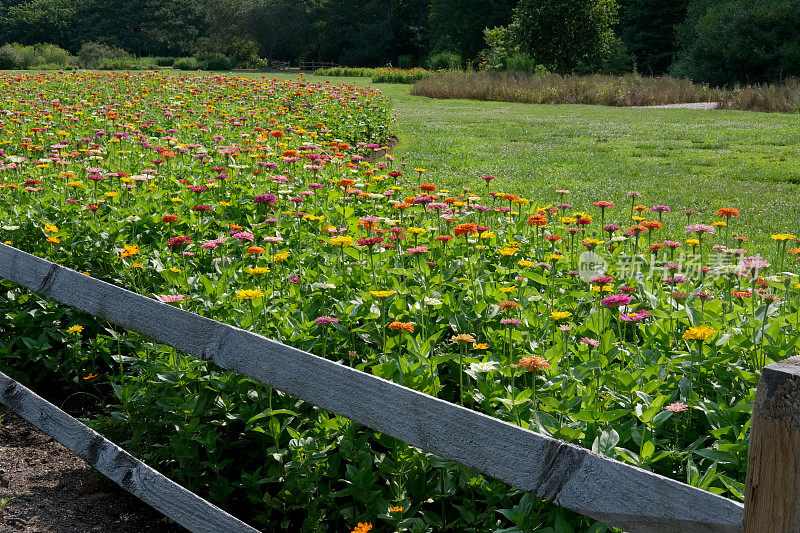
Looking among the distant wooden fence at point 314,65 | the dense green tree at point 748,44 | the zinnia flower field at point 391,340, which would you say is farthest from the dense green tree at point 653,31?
the zinnia flower field at point 391,340

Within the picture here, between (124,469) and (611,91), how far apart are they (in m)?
21.1

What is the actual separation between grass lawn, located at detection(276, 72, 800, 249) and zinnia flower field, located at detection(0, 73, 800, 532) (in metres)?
2.71

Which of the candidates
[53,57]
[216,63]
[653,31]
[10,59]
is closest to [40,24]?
[53,57]

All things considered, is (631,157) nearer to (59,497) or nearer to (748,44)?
(59,497)

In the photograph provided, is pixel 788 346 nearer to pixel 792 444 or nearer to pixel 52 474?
pixel 792 444

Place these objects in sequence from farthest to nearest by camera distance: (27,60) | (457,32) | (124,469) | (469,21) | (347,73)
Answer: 1. (457,32)
2. (469,21)
3. (347,73)
4. (27,60)
5. (124,469)

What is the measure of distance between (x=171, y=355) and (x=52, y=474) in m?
0.85

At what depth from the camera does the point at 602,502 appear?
1464 mm

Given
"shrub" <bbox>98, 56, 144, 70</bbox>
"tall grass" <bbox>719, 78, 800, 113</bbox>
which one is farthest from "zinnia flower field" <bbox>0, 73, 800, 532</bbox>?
"shrub" <bbox>98, 56, 144, 70</bbox>

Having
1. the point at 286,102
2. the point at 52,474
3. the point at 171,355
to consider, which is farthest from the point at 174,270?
the point at 286,102

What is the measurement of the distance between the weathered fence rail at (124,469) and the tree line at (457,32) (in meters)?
26.2

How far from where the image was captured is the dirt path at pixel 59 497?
2.86 metres

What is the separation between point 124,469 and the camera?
274 centimetres

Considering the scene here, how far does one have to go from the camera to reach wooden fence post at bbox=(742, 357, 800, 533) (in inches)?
45.7
